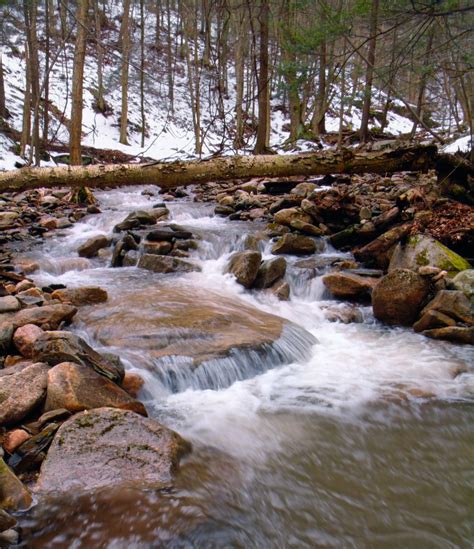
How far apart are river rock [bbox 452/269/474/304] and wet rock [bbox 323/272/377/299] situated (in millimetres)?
1173

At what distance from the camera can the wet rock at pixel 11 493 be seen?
230 centimetres

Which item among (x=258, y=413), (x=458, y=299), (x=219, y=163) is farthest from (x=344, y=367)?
(x=219, y=163)

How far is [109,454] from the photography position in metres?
2.69

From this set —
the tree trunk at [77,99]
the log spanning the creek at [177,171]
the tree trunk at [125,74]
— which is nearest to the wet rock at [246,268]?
the log spanning the creek at [177,171]

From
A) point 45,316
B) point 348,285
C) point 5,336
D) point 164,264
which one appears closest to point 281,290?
point 348,285

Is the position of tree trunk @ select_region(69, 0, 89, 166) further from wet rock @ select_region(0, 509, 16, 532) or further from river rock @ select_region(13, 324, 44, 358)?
wet rock @ select_region(0, 509, 16, 532)

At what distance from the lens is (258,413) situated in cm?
382

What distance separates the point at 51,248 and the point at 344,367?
19.6ft

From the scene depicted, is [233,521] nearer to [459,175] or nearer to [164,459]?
[164,459]

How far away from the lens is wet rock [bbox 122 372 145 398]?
12.5 ft

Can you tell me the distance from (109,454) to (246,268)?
14.4 feet

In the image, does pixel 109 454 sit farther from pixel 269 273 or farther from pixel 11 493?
pixel 269 273

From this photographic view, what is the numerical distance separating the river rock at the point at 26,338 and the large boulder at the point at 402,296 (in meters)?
4.04

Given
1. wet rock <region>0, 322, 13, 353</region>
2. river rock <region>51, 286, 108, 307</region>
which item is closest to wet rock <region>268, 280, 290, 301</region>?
river rock <region>51, 286, 108, 307</region>
